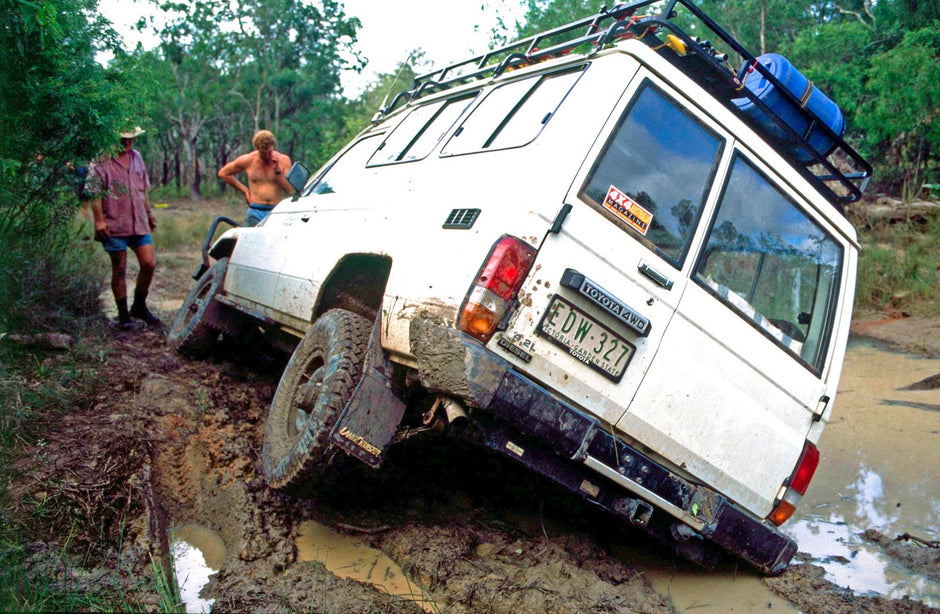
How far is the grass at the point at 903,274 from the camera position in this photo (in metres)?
9.09

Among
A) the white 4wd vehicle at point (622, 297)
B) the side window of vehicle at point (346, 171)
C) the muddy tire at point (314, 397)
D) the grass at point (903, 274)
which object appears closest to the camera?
the white 4wd vehicle at point (622, 297)

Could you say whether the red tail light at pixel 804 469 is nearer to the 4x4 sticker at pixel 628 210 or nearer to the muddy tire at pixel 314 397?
the 4x4 sticker at pixel 628 210

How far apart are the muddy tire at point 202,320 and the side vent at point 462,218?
123 inches

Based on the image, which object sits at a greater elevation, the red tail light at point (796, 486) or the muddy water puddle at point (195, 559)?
the red tail light at point (796, 486)

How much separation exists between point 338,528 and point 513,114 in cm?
201

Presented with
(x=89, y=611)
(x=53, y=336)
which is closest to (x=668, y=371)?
(x=89, y=611)

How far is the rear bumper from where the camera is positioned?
2602 mm

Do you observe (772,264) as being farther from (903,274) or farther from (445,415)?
(903,274)

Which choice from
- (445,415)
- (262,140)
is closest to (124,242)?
(262,140)

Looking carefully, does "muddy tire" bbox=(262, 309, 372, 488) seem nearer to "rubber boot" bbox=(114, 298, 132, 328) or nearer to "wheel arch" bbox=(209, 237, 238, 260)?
"wheel arch" bbox=(209, 237, 238, 260)

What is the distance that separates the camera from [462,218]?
2.89m

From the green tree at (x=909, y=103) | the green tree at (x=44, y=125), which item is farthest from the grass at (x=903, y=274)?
the green tree at (x=44, y=125)

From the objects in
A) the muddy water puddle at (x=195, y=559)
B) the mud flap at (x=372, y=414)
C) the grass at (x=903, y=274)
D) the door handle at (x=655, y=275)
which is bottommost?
the muddy water puddle at (x=195, y=559)

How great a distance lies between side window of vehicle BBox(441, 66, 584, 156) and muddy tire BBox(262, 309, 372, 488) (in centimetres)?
97
